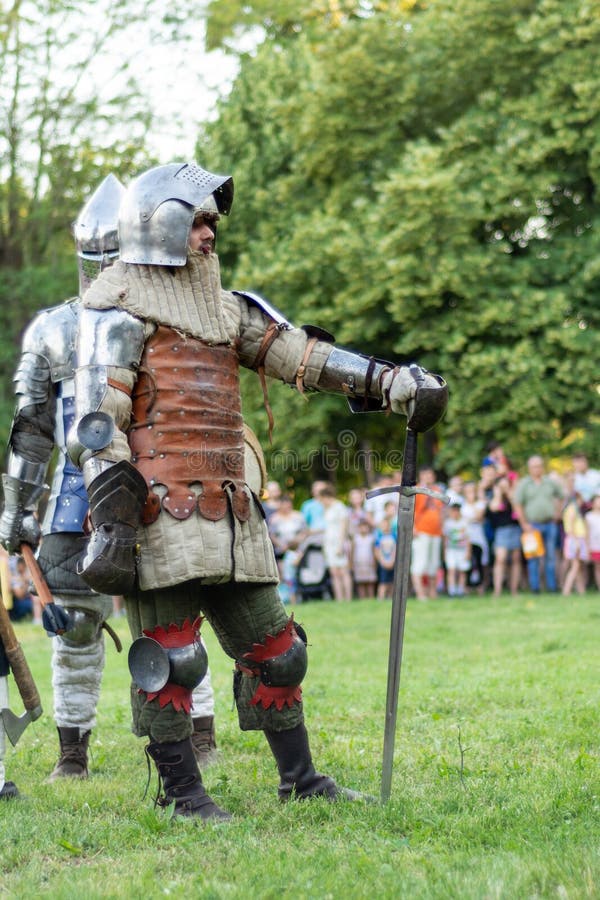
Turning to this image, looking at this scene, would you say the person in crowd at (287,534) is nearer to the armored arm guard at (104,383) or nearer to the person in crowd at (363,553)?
the person in crowd at (363,553)

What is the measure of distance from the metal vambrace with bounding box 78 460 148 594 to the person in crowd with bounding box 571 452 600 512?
11237mm

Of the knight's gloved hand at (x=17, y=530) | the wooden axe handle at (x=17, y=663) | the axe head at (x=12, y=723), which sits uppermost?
the knight's gloved hand at (x=17, y=530)

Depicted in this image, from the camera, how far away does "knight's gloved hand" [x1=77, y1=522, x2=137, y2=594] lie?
439cm

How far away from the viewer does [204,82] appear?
2589cm

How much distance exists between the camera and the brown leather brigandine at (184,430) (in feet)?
15.1

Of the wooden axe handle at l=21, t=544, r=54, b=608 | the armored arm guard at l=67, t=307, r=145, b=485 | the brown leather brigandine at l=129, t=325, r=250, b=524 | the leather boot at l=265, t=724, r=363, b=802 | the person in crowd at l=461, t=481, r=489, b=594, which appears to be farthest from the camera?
the person in crowd at l=461, t=481, r=489, b=594

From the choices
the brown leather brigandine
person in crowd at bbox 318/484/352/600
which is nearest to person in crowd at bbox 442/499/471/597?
person in crowd at bbox 318/484/352/600

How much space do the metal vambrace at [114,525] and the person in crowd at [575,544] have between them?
11.0m

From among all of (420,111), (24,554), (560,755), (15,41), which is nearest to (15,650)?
(24,554)

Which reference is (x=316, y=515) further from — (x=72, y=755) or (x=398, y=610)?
(x=398, y=610)

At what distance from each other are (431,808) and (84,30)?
23.7m

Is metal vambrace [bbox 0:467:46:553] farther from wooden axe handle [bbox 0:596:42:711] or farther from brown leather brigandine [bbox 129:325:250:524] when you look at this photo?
brown leather brigandine [bbox 129:325:250:524]

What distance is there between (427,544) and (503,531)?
0.99 meters

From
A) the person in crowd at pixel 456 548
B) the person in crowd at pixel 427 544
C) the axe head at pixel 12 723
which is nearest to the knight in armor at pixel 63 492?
→ the axe head at pixel 12 723
